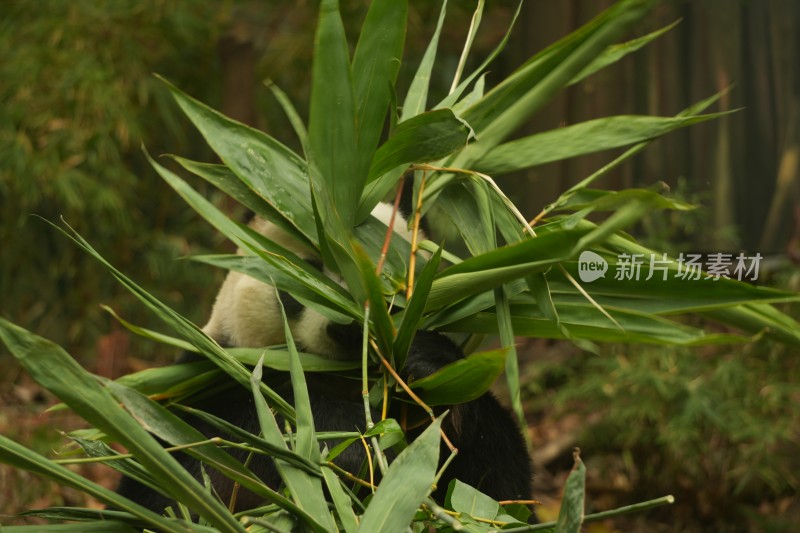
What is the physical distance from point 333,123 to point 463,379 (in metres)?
0.48

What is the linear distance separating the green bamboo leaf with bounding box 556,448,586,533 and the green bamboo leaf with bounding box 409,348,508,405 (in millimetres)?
262

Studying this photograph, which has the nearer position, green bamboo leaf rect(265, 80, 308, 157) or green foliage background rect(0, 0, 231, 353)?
green bamboo leaf rect(265, 80, 308, 157)

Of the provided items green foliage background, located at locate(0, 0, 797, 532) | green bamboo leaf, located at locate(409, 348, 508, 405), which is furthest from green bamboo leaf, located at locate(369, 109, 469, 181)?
green foliage background, located at locate(0, 0, 797, 532)

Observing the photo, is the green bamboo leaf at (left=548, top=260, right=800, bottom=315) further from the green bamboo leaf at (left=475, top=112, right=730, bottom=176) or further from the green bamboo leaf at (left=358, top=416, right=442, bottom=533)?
the green bamboo leaf at (left=358, top=416, right=442, bottom=533)

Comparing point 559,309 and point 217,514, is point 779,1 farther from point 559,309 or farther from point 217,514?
point 217,514

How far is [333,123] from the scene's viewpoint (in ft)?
4.85

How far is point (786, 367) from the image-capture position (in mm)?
3631

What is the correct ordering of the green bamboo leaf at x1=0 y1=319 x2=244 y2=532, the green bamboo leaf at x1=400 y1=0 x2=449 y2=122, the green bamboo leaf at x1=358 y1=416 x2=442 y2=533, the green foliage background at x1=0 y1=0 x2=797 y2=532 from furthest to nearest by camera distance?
the green foliage background at x1=0 y1=0 x2=797 y2=532 → the green bamboo leaf at x1=400 y1=0 x2=449 y2=122 → the green bamboo leaf at x1=358 y1=416 x2=442 y2=533 → the green bamboo leaf at x1=0 y1=319 x2=244 y2=532

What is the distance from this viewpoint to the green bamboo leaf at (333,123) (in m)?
1.40

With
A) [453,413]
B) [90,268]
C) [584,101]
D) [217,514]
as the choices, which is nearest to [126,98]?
[90,268]

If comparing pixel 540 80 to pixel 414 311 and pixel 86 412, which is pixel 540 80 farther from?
pixel 86 412

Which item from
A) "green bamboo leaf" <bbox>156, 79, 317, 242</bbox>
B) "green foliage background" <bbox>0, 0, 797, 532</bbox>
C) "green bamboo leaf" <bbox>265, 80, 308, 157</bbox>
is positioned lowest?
"green foliage background" <bbox>0, 0, 797, 532</bbox>

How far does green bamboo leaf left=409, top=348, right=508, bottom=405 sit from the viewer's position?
1353 mm

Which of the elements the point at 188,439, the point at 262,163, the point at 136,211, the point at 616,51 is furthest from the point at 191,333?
the point at 136,211
